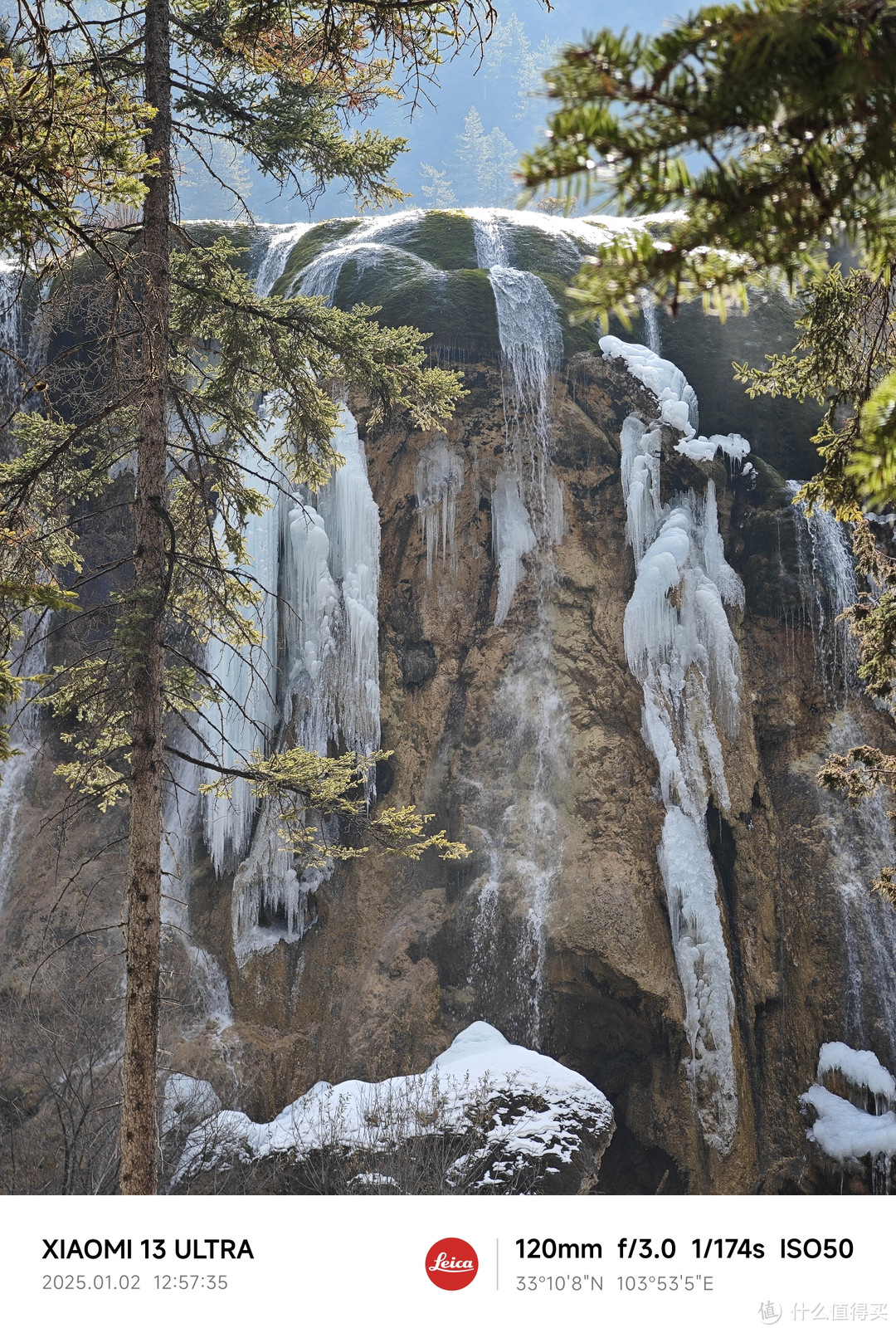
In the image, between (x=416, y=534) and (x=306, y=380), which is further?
(x=416, y=534)

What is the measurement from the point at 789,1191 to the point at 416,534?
883cm

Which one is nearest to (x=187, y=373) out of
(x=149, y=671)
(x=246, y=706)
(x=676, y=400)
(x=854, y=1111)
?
(x=149, y=671)

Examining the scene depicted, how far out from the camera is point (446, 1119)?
865cm

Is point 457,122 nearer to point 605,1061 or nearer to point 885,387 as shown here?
point 605,1061

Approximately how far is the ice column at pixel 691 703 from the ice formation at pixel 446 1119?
2212 mm

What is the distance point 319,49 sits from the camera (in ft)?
19.7

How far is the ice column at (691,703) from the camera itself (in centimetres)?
1088

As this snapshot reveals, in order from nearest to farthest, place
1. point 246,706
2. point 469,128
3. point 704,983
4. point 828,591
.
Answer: point 704,983 → point 246,706 → point 828,591 → point 469,128

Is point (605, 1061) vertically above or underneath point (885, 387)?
underneath

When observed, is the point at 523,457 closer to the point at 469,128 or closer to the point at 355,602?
the point at 355,602

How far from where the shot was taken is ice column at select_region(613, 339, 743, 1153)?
1088 centimetres

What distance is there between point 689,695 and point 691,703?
4.1 inches

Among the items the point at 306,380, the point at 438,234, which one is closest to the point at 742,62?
the point at 306,380
